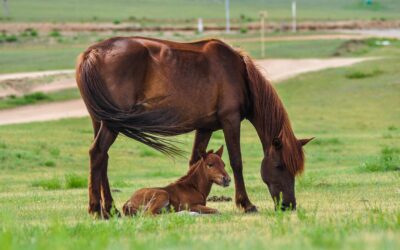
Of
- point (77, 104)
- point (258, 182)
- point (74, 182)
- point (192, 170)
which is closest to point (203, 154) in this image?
point (192, 170)

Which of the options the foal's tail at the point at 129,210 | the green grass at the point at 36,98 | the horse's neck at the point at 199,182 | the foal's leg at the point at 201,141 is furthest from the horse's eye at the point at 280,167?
the green grass at the point at 36,98

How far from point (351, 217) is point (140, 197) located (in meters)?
2.70

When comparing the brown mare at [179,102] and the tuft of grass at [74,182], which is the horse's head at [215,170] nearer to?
the brown mare at [179,102]

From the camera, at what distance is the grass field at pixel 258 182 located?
8086 mm

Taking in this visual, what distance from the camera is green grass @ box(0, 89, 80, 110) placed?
109 ft

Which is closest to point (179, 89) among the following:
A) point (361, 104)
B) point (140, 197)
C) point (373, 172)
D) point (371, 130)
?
point (140, 197)

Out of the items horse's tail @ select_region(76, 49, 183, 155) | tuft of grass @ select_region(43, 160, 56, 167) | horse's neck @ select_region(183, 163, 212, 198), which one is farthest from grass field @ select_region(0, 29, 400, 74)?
horse's tail @ select_region(76, 49, 183, 155)

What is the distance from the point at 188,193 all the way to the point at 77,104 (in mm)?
21992

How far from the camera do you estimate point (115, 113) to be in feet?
38.2

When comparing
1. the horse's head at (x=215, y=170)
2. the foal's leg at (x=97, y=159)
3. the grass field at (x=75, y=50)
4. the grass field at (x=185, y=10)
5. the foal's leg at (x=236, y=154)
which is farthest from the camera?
the grass field at (x=185, y=10)

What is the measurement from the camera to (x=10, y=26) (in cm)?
7281

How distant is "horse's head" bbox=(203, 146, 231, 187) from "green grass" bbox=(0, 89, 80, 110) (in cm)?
2090

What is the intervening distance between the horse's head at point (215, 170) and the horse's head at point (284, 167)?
47cm

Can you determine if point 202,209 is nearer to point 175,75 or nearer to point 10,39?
point 175,75
